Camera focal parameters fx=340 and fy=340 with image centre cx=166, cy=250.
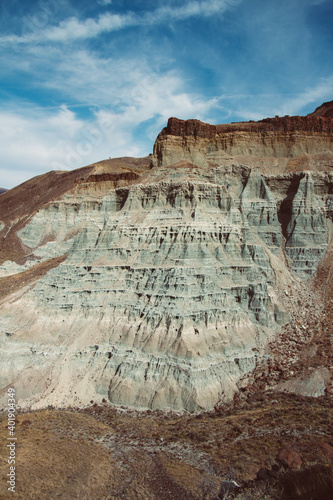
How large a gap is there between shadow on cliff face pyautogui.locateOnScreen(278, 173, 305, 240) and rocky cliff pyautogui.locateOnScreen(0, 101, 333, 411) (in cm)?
13

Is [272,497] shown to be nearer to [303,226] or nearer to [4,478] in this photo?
[4,478]

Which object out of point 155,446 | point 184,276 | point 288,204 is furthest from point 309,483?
point 288,204

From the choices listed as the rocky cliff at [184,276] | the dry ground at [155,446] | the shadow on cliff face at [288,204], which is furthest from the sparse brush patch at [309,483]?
the shadow on cliff face at [288,204]

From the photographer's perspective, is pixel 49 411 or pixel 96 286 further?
pixel 96 286

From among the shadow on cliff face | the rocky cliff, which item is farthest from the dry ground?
the shadow on cliff face

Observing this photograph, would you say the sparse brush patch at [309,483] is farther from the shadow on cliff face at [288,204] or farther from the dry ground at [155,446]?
the shadow on cliff face at [288,204]

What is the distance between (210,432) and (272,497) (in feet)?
18.6

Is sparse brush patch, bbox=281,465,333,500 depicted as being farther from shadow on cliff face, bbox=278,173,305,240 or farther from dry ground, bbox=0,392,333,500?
shadow on cliff face, bbox=278,173,305,240

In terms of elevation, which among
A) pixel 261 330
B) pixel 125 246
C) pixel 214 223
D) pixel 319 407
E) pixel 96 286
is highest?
pixel 214 223

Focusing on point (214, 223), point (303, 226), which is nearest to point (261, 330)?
point (214, 223)

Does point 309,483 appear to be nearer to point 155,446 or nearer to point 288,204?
point 155,446

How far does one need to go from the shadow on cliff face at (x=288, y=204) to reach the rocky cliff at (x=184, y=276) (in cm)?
13

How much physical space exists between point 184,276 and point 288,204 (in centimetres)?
1676

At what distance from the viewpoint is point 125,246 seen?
103 feet
